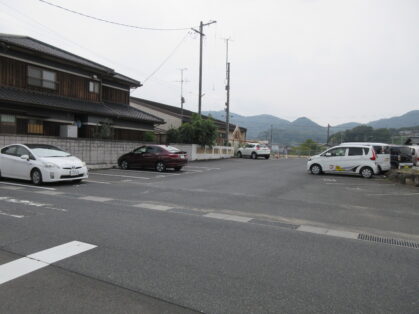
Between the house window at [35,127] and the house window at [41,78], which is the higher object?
the house window at [41,78]

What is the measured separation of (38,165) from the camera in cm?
1115

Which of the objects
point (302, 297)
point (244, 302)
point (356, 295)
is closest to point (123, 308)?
point (244, 302)

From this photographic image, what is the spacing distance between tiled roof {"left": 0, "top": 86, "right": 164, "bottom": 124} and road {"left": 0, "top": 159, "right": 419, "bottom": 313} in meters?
10.8

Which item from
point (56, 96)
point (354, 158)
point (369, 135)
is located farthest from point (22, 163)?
point (369, 135)

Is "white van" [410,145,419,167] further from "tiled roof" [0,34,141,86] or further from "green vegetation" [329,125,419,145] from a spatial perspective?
"green vegetation" [329,125,419,145]

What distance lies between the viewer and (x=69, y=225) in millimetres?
5848

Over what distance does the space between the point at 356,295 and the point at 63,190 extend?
920 centimetres

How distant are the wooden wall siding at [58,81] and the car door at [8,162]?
7.98m

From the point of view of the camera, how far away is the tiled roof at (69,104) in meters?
17.5

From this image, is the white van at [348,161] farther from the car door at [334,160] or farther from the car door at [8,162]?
the car door at [8,162]

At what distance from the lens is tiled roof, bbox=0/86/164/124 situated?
17484mm

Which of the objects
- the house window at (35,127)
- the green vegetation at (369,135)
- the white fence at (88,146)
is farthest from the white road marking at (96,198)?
the green vegetation at (369,135)

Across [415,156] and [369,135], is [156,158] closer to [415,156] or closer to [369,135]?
[415,156]

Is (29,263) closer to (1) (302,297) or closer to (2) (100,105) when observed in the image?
(1) (302,297)
